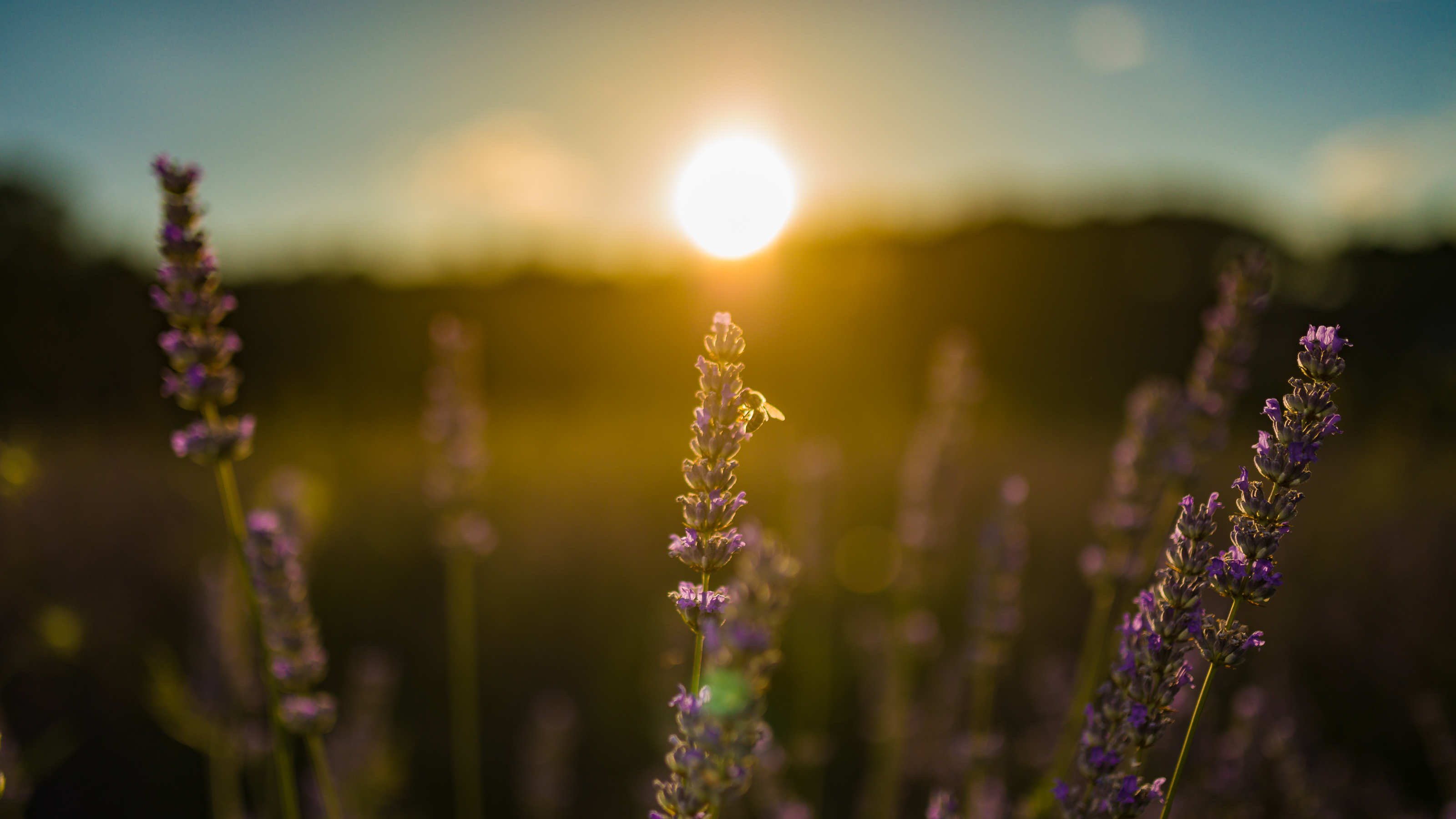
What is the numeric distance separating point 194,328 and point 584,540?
19.6 feet

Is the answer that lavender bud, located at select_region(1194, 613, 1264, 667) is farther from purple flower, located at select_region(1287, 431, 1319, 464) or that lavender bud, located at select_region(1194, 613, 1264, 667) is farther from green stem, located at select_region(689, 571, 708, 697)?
green stem, located at select_region(689, 571, 708, 697)

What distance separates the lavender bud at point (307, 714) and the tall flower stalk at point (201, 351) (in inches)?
4.2

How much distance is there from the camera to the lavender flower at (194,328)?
1312 millimetres

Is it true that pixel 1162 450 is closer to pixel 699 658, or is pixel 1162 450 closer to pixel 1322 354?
pixel 1322 354

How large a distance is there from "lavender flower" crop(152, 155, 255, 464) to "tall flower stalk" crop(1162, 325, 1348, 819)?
163cm

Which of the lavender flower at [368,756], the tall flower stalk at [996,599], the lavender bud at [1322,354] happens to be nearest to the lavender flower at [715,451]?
the lavender bud at [1322,354]

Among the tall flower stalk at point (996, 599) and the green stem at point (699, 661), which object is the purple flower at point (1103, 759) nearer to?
the green stem at point (699, 661)

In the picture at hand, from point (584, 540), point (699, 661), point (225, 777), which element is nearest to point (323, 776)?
point (699, 661)

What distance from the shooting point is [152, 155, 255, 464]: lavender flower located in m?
1.31

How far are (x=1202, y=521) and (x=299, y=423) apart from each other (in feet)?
29.8

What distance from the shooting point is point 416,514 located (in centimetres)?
733

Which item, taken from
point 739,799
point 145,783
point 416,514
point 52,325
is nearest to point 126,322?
point 52,325

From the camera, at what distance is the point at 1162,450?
226 centimetres

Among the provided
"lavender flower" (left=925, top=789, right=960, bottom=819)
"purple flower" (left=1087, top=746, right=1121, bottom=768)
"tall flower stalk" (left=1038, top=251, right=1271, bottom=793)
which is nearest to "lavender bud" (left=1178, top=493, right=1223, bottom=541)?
"purple flower" (left=1087, top=746, right=1121, bottom=768)
